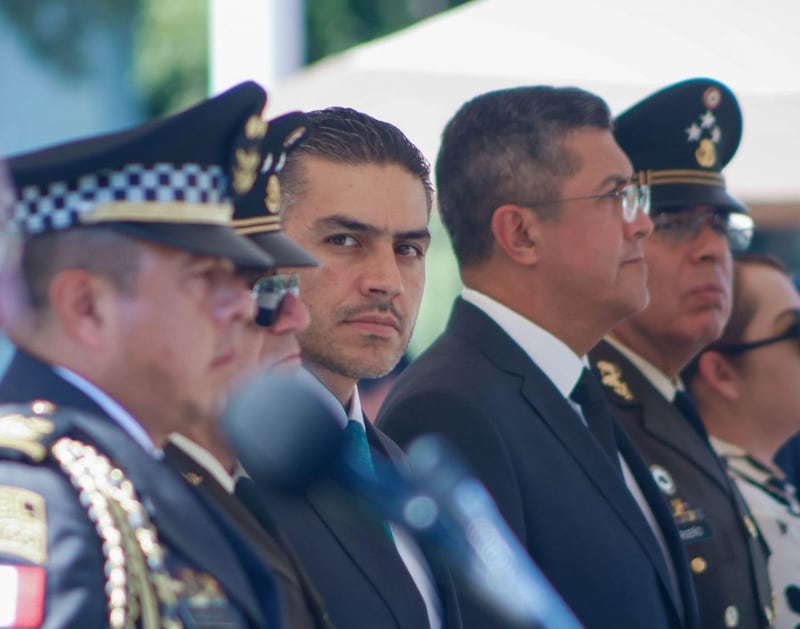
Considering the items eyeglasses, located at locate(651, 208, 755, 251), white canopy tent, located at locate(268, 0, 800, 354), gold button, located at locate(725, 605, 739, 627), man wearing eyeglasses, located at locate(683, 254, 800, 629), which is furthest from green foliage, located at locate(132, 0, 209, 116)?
gold button, located at locate(725, 605, 739, 627)

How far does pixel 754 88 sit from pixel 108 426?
→ 3.60 meters

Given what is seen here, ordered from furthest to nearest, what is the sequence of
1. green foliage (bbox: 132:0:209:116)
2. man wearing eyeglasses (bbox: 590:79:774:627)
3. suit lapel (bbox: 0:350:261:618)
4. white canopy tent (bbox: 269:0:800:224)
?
green foliage (bbox: 132:0:209:116), white canopy tent (bbox: 269:0:800:224), man wearing eyeglasses (bbox: 590:79:774:627), suit lapel (bbox: 0:350:261:618)

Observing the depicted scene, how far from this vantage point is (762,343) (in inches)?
177

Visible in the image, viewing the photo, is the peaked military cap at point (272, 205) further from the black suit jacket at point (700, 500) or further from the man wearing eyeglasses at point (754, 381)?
the man wearing eyeglasses at point (754, 381)

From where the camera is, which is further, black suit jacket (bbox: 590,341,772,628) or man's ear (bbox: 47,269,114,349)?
black suit jacket (bbox: 590,341,772,628)

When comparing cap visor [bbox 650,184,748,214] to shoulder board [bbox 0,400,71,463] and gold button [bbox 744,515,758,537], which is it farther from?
shoulder board [bbox 0,400,71,463]

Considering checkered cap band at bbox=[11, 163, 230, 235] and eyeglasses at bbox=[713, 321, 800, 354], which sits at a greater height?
checkered cap band at bbox=[11, 163, 230, 235]

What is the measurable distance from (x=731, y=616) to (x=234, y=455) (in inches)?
66.5

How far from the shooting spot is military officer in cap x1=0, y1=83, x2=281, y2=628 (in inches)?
71.9

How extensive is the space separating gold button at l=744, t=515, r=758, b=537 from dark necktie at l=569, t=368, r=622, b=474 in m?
0.56

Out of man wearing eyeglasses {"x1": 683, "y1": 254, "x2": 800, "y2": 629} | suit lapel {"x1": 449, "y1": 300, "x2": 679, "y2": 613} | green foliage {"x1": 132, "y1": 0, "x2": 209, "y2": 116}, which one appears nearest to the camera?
suit lapel {"x1": 449, "y1": 300, "x2": 679, "y2": 613}

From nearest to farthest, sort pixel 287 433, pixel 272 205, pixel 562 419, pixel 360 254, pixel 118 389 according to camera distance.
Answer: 1. pixel 287 433
2. pixel 118 389
3. pixel 272 205
4. pixel 360 254
5. pixel 562 419

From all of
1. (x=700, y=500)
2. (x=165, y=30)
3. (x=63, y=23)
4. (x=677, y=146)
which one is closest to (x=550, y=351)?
(x=700, y=500)

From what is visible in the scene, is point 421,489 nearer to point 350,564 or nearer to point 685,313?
point 350,564
